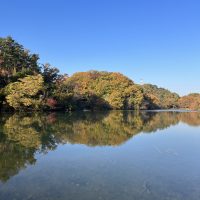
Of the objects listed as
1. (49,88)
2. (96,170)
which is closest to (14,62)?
(49,88)

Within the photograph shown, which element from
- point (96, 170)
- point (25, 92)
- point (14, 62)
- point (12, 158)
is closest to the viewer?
point (96, 170)

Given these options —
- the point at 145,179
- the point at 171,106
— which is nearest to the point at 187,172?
the point at 145,179

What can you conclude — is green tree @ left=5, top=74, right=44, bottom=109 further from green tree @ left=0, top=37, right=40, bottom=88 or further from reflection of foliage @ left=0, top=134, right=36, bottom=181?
reflection of foliage @ left=0, top=134, right=36, bottom=181

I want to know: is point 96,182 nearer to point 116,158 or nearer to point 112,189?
point 112,189

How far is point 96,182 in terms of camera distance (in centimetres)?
591

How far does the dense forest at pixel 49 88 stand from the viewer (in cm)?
3287

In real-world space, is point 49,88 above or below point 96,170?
above

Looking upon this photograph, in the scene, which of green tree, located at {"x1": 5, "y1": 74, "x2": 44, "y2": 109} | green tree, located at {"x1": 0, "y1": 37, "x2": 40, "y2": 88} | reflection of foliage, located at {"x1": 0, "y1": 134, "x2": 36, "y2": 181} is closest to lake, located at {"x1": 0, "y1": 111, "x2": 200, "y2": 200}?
reflection of foliage, located at {"x1": 0, "y1": 134, "x2": 36, "y2": 181}

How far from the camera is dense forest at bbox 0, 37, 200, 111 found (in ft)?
108

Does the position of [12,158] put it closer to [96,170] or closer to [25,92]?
[96,170]

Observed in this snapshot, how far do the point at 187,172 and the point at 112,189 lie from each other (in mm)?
2572

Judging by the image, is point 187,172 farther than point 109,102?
No

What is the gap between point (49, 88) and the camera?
39156mm

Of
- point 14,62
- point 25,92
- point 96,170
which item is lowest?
point 96,170
